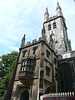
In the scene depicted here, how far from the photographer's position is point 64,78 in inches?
663

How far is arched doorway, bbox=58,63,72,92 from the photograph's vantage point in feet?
51.9

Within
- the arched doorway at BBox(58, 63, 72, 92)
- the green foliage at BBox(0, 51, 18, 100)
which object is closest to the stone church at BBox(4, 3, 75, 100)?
the arched doorway at BBox(58, 63, 72, 92)

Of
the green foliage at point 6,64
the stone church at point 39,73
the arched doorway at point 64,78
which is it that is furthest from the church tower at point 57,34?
the green foliage at point 6,64

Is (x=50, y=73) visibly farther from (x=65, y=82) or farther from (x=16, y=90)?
(x=16, y=90)

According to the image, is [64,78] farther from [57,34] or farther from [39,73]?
[57,34]

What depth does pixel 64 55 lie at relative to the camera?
1917 cm

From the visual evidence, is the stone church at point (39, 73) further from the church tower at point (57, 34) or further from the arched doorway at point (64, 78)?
the church tower at point (57, 34)

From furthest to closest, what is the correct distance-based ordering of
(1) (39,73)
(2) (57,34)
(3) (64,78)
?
(2) (57,34)
(3) (64,78)
(1) (39,73)

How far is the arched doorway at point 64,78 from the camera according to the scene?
623 inches

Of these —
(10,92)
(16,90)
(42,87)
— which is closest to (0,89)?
(10,92)

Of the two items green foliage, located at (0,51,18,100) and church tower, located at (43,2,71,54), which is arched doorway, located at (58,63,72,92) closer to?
church tower, located at (43,2,71,54)

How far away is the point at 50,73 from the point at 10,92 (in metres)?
6.76

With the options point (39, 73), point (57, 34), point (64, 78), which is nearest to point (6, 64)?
point (39, 73)

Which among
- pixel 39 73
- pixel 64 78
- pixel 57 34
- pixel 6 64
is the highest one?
pixel 57 34
